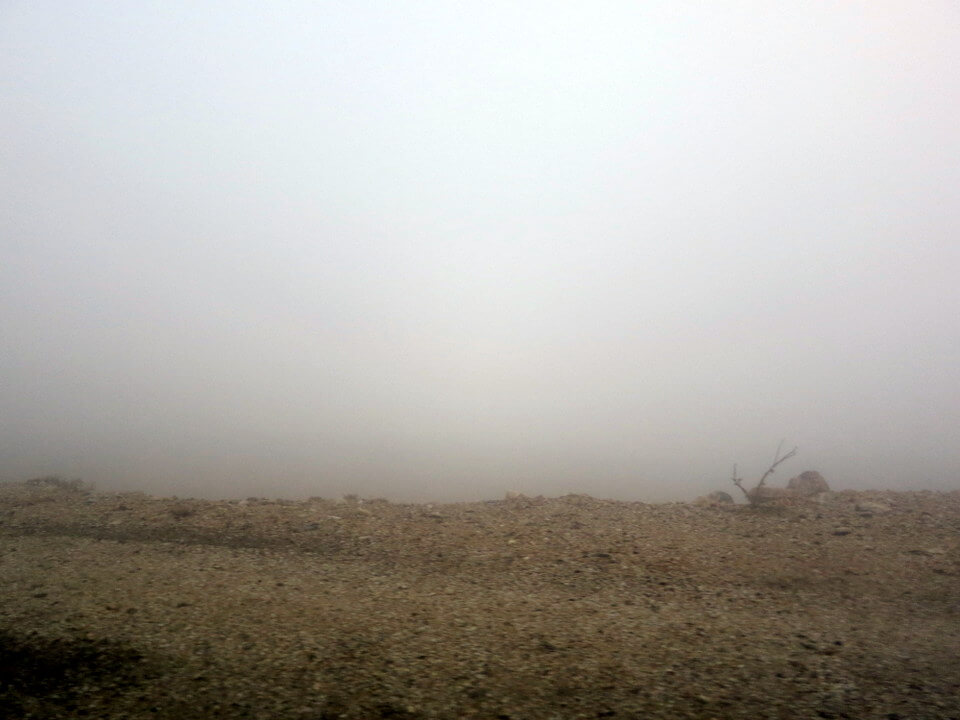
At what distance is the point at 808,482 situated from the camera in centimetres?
1391

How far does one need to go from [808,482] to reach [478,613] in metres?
11.1

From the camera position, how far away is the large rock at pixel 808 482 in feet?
44.4

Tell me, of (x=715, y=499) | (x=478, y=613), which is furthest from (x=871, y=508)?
(x=478, y=613)

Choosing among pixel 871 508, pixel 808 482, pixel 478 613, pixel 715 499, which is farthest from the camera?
pixel 808 482

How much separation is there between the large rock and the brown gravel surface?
369 centimetres

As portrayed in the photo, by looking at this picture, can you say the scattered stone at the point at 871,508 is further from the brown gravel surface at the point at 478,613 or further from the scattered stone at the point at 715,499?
the scattered stone at the point at 715,499

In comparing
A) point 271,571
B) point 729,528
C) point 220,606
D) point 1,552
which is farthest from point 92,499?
point 729,528

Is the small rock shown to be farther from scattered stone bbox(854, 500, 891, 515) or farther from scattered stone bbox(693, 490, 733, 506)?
scattered stone bbox(693, 490, 733, 506)

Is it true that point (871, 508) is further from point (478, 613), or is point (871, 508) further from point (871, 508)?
point (478, 613)

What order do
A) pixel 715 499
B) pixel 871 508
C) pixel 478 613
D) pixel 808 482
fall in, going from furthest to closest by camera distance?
pixel 808 482 < pixel 715 499 < pixel 871 508 < pixel 478 613

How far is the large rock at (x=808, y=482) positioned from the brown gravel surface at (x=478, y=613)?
369cm

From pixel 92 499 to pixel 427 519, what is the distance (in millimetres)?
6327

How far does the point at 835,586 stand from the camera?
263 inches

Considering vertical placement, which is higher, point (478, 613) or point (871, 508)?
point (871, 508)
